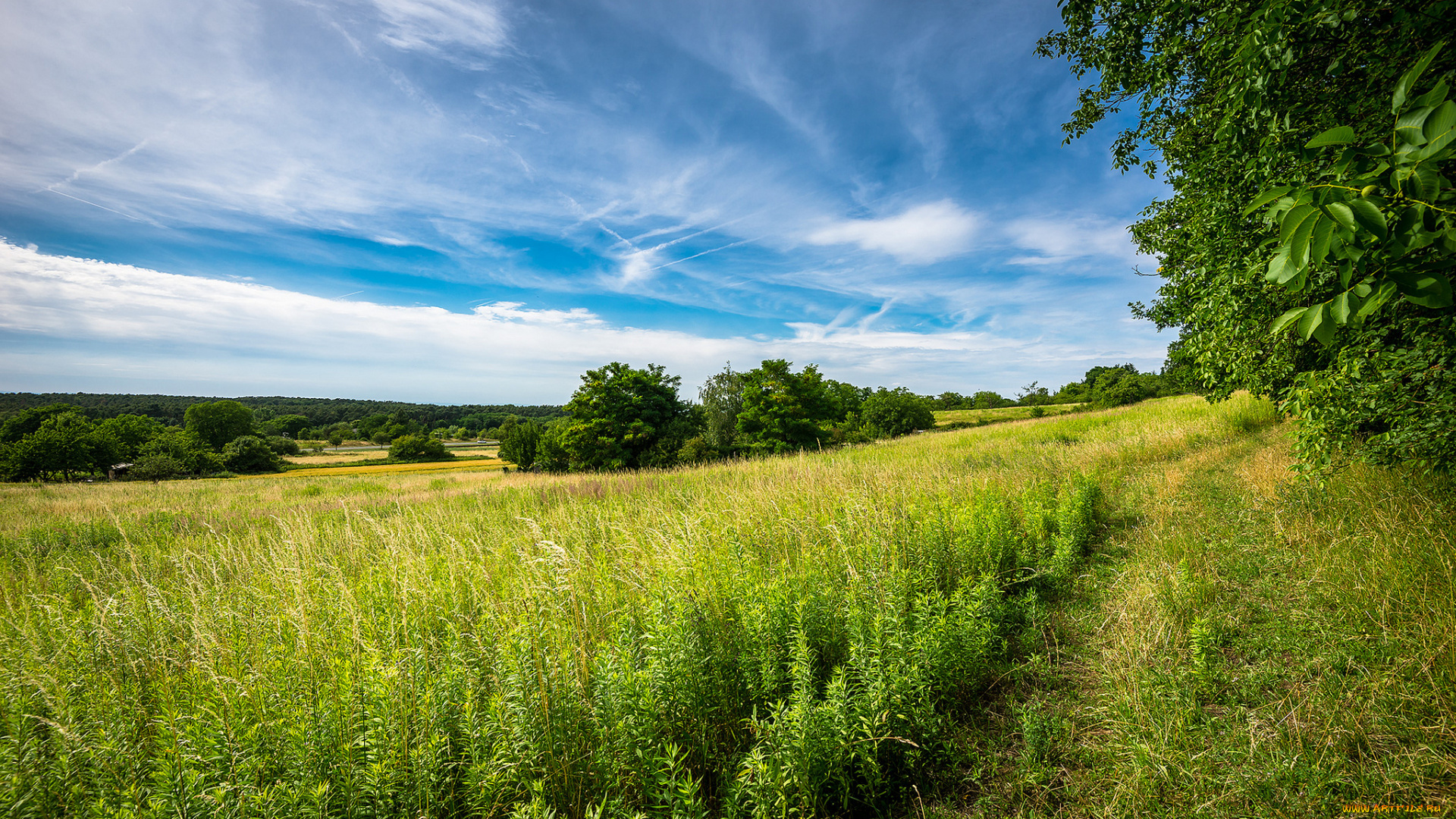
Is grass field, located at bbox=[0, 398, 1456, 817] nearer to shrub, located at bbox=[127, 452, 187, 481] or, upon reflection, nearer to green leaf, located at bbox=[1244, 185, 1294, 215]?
green leaf, located at bbox=[1244, 185, 1294, 215]

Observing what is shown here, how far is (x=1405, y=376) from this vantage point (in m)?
4.48

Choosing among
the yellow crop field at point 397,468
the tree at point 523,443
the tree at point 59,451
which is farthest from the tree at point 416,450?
the tree at point 523,443

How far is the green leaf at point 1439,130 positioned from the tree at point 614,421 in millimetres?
27941

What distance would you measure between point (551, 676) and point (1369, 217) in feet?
13.4

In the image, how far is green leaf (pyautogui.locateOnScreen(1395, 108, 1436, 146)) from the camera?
1512 mm

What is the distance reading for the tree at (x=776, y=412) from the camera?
30.3 meters

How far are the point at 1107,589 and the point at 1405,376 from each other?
3.40 meters

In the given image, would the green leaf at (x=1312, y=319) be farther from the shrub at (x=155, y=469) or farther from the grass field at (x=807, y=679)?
the shrub at (x=155, y=469)

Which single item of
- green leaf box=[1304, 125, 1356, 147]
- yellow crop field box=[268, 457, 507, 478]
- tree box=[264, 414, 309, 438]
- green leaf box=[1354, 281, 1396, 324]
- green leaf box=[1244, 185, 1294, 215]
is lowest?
yellow crop field box=[268, 457, 507, 478]

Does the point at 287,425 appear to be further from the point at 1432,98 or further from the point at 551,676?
the point at 1432,98

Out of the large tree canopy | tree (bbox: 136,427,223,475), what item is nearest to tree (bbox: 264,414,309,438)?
tree (bbox: 136,427,223,475)

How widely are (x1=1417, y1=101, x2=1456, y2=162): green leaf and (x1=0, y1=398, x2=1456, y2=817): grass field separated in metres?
2.77

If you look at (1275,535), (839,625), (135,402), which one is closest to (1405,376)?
(1275,535)

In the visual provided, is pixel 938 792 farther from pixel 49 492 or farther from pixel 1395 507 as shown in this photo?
pixel 49 492
